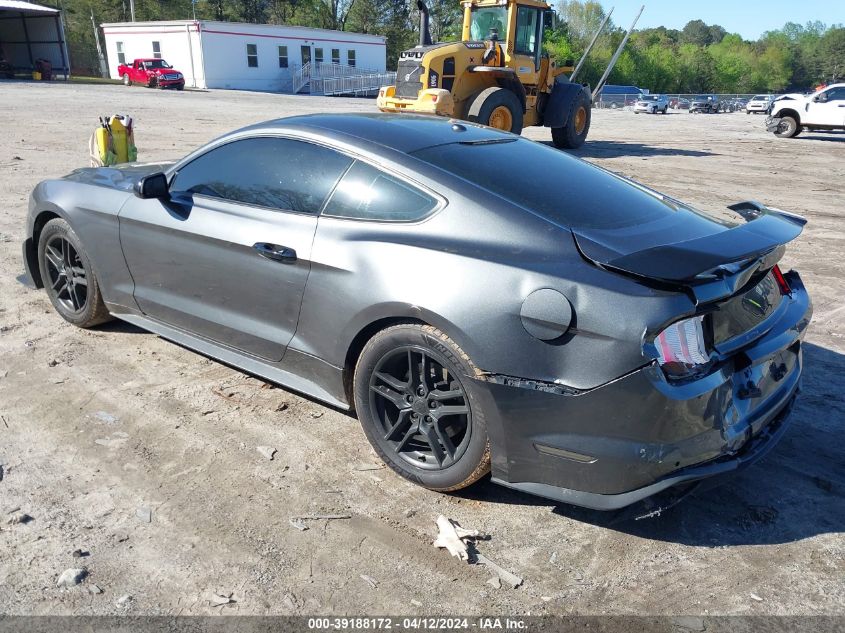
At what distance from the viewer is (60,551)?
2.69 meters

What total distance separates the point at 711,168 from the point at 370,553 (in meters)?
14.4

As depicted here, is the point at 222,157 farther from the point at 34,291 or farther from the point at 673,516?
the point at 673,516

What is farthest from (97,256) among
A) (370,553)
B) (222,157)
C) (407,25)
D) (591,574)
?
(407,25)

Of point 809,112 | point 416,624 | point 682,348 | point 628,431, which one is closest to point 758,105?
point 809,112

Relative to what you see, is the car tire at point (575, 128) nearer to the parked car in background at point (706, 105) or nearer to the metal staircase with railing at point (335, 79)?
the metal staircase with railing at point (335, 79)

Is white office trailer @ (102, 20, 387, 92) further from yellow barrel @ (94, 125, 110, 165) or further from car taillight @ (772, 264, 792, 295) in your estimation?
car taillight @ (772, 264, 792, 295)

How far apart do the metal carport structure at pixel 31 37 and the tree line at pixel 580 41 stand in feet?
42.5

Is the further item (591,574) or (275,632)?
(591,574)

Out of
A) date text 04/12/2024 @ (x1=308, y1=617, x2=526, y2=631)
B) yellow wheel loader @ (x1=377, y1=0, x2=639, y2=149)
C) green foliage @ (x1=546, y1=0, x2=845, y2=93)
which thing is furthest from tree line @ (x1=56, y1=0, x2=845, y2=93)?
date text 04/12/2024 @ (x1=308, y1=617, x2=526, y2=631)

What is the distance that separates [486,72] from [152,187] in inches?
460

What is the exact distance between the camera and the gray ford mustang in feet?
8.46

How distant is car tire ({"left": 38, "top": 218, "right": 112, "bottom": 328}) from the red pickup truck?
40796 mm

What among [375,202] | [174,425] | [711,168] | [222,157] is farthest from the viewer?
[711,168]

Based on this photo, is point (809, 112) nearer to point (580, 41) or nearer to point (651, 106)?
point (651, 106)
